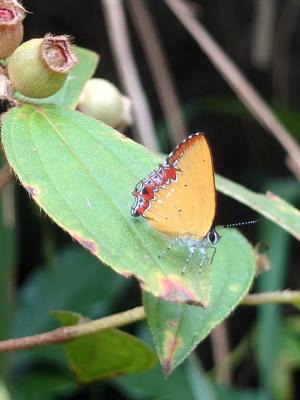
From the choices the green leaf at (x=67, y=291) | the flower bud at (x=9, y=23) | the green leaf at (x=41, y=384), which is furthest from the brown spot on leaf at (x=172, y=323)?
the green leaf at (x=67, y=291)

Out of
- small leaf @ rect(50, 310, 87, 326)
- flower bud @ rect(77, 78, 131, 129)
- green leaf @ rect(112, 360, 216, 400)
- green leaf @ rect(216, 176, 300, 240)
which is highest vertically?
flower bud @ rect(77, 78, 131, 129)

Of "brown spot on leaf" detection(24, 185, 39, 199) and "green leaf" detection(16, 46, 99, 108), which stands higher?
"brown spot on leaf" detection(24, 185, 39, 199)

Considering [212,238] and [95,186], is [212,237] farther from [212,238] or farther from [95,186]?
[95,186]

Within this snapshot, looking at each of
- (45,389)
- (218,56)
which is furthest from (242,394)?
(218,56)

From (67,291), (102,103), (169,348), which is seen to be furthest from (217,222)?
(169,348)

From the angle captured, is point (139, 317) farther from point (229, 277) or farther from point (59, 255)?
point (59, 255)

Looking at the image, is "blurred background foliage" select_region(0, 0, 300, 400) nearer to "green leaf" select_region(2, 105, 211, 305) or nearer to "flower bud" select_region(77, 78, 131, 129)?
"flower bud" select_region(77, 78, 131, 129)

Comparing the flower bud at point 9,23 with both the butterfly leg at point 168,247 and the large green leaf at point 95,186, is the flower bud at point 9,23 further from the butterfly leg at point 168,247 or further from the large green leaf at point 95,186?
the butterfly leg at point 168,247

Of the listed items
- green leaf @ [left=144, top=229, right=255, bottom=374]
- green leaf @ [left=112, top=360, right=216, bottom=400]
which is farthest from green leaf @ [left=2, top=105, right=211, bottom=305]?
green leaf @ [left=112, top=360, right=216, bottom=400]
